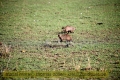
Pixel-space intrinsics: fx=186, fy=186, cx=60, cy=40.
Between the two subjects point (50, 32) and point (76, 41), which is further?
point (50, 32)

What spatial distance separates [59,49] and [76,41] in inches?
30.4

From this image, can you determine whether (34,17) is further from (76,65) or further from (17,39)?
(76,65)

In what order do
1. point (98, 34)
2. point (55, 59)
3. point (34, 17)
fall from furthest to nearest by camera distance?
→ point (34, 17)
point (98, 34)
point (55, 59)

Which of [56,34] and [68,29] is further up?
[68,29]

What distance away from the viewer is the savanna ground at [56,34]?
480cm

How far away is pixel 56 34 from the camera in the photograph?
256 inches

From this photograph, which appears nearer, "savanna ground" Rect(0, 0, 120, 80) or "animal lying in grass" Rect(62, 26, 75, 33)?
"savanna ground" Rect(0, 0, 120, 80)

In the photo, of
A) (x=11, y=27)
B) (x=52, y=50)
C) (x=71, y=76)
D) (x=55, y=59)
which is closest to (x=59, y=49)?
(x=52, y=50)

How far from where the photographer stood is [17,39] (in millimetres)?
6184

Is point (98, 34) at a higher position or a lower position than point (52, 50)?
higher

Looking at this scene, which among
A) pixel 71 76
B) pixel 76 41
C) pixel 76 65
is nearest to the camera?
pixel 71 76

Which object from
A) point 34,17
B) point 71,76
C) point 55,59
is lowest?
point 71,76

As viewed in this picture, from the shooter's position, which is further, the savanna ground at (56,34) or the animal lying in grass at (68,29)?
the animal lying in grass at (68,29)

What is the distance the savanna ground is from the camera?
4.80 m
